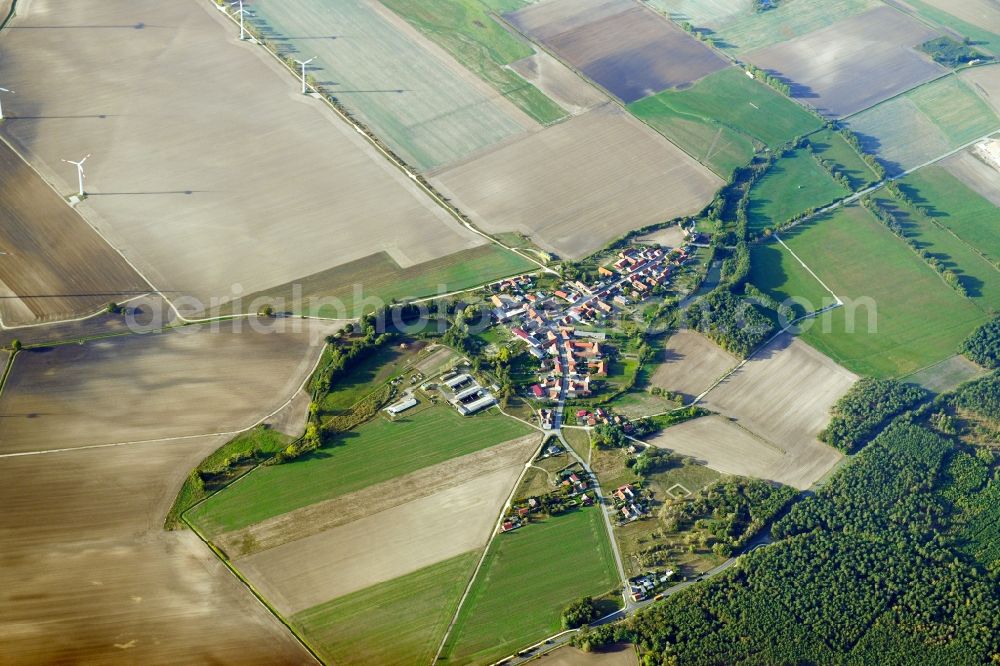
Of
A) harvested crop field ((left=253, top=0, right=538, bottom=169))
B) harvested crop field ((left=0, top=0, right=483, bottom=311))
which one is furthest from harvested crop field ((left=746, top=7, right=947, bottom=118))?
harvested crop field ((left=0, top=0, right=483, bottom=311))

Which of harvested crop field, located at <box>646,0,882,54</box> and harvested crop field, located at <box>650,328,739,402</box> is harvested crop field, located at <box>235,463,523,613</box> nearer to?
harvested crop field, located at <box>650,328,739,402</box>

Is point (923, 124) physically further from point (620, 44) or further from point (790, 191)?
point (620, 44)

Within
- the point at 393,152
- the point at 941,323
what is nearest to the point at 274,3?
the point at 393,152

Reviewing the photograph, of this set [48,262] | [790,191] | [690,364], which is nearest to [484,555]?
[690,364]

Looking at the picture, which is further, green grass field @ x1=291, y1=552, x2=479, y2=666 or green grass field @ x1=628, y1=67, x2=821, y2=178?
green grass field @ x1=628, y1=67, x2=821, y2=178

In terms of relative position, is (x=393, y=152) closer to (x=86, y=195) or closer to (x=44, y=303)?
(x=86, y=195)

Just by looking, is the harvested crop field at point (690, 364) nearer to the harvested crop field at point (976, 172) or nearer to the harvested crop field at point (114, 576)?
the harvested crop field at point (114, 576)
